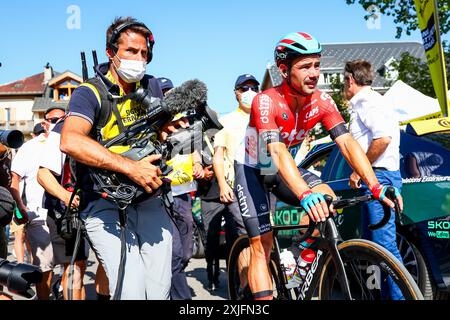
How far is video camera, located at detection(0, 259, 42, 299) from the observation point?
7.36ft

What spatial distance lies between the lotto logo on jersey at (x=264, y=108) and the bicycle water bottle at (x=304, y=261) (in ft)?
3.27

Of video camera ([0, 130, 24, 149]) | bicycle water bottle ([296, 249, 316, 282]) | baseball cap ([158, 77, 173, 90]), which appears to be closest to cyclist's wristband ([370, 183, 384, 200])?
bicycle water bottle ([296, 249, 316, 282])

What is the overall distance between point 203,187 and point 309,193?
13.2ft

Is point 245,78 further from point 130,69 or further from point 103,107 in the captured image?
point 103,107

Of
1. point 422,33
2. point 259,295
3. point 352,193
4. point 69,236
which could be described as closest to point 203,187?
point 352,193

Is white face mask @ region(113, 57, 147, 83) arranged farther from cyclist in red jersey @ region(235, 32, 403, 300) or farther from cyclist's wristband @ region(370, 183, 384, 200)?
cyclist's wristband @ region(370, 183, 384, 200)

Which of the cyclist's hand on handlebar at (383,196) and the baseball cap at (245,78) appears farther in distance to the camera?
the baseball cap at (245,78)

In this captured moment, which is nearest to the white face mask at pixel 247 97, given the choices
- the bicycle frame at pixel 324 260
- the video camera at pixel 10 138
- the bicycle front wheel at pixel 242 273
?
the bicycle front wheel at pixel 242 273

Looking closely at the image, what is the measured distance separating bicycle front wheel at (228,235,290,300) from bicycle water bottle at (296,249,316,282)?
0.28 meters

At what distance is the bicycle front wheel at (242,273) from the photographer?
465cm

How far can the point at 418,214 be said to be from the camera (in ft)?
17.7

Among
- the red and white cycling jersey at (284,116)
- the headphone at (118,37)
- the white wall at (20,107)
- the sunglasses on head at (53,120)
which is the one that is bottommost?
the red and white cycling jersey at (284,116)

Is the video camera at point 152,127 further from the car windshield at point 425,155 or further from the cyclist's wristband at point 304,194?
the car windshield at point 425,155

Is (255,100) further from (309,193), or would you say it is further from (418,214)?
(418,214)
